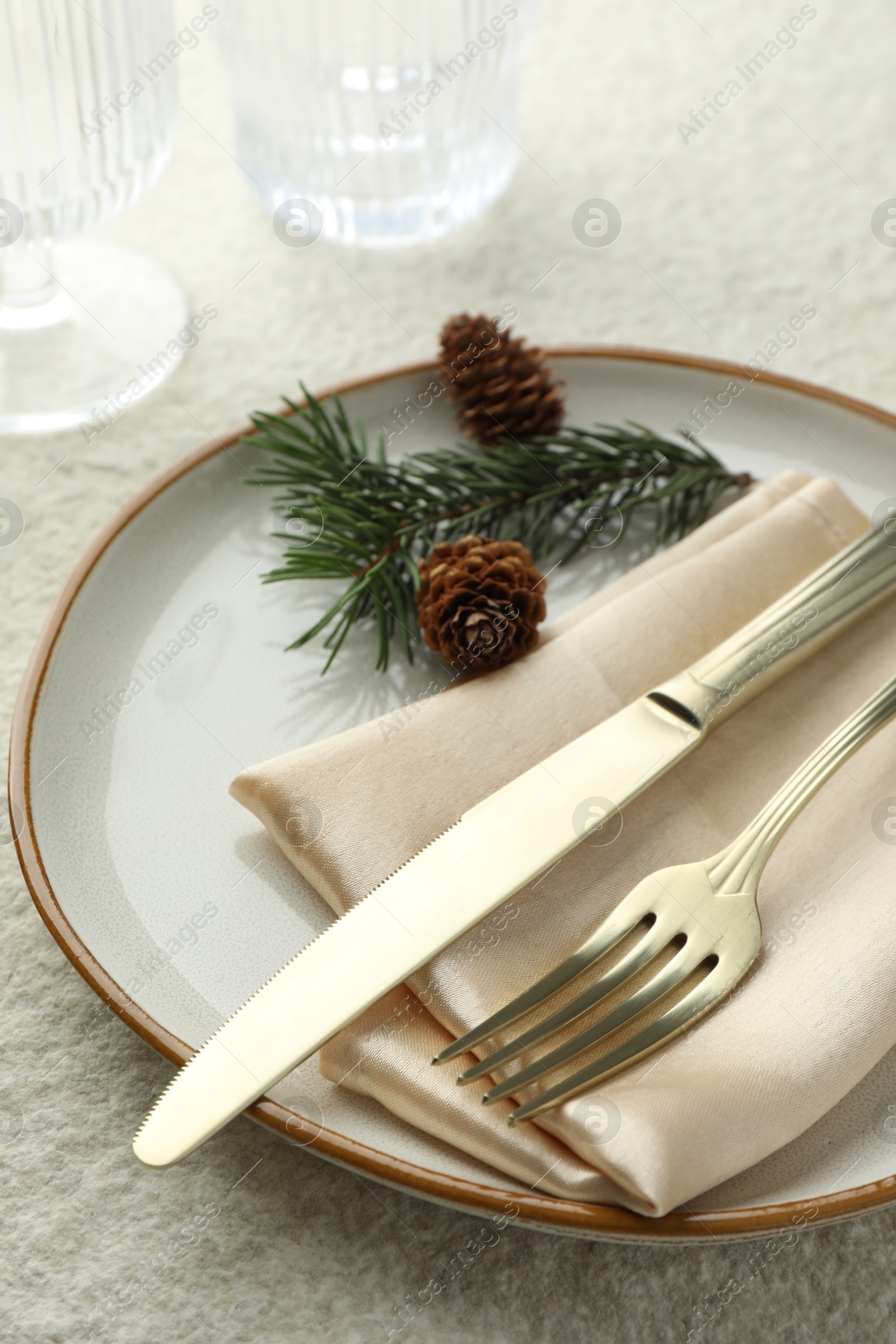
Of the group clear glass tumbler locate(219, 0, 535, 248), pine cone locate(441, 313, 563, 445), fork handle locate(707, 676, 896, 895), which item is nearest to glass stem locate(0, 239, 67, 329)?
clear glass tumbler locate(219, 0, 535, 248)

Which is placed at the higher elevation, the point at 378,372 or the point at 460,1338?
the point at 378,372

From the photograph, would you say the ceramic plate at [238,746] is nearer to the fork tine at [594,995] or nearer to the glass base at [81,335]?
the fork tine at [594,995]

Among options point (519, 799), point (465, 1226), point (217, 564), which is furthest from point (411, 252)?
point (465, 1226)

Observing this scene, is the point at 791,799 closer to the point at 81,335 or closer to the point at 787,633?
the point at 787,633

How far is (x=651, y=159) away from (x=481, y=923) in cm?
63

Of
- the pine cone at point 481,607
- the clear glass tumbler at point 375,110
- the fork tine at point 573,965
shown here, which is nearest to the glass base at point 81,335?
the clear glass tumbler at point 375,110

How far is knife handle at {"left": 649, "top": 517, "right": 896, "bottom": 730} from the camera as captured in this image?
414 mm

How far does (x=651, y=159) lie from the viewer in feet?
2.64

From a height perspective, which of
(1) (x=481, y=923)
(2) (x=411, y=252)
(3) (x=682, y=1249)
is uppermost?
(2) (x=411, y=252)

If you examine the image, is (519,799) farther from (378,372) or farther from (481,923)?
(378,372)

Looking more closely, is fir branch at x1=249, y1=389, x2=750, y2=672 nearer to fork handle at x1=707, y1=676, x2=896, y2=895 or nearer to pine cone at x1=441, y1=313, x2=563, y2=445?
pine cone at x1=441, y1=313, x2=563, y2=445

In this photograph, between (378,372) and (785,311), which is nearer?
(378,372)

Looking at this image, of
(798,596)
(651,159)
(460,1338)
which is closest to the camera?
(460,1338)

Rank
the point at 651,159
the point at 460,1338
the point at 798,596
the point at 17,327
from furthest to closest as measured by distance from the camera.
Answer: the point at 651,159, the point at 17,327, the point at 798,596, the point at 460,1338
